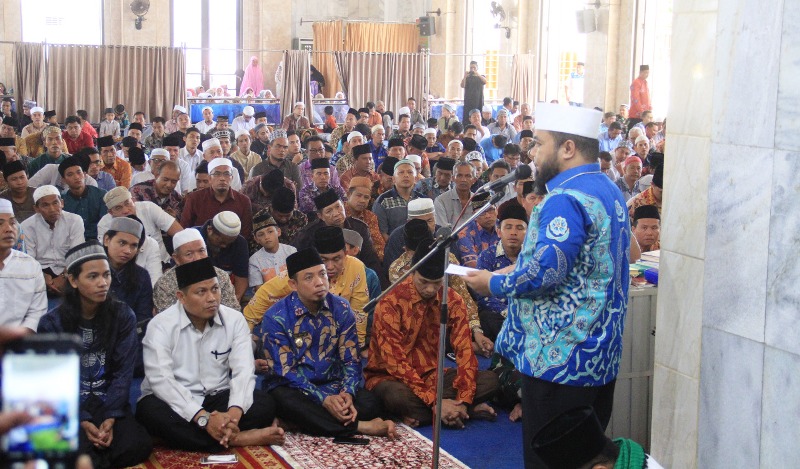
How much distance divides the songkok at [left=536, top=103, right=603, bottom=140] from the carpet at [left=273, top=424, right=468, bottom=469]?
176cm

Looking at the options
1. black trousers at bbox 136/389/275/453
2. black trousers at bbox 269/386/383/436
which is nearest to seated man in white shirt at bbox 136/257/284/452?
black trousers at bbox 136/389/275/453

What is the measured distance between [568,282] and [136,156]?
290 inches

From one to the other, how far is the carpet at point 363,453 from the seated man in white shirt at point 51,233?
2962 millimetres

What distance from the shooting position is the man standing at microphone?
9.43 feet

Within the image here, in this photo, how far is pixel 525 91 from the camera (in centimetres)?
1780

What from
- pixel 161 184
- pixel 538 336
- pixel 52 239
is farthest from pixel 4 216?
pixel 538 336

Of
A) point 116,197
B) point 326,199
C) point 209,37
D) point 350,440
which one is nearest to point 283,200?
point 326,199

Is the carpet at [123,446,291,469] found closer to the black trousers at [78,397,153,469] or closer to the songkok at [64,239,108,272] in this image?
the black trousers at [78,397,153,469]

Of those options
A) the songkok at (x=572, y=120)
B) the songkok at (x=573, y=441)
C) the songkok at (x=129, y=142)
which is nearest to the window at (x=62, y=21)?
the songkok at (x=129, y=142)

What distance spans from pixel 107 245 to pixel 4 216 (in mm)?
525

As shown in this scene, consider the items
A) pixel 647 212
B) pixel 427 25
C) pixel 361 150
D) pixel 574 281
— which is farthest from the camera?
pixel 427 25

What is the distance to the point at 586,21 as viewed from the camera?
15.3 metres

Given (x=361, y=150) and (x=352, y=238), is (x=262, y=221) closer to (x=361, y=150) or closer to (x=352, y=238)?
(x=352, y=238)

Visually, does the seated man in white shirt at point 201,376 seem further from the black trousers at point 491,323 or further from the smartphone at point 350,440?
the black trousers at point 491,323
